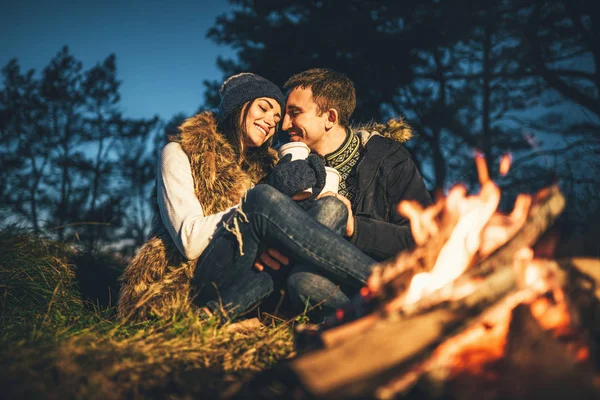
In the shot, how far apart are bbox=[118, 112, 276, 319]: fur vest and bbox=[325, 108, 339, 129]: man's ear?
115cm

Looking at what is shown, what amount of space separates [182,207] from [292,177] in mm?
817

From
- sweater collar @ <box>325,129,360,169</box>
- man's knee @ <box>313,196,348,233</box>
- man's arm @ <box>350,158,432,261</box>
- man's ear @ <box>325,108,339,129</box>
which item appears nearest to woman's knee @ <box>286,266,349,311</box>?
man's knee @ <box>313,196,348,233</box>

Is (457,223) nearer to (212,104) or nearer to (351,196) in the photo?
(351,196)

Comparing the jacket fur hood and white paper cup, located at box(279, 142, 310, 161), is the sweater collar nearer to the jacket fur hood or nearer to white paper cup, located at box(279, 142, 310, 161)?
A: the jacket fur hood

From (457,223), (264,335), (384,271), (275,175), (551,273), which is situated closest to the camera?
(551,273)

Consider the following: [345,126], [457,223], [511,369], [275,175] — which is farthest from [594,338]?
[345,126]

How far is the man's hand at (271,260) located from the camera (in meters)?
2.62

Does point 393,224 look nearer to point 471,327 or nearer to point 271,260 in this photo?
point 271,260

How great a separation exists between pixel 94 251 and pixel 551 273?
18.9 feet

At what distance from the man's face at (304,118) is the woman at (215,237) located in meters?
0.88

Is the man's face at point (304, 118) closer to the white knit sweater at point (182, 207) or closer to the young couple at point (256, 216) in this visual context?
the young couple at point (256, 216)

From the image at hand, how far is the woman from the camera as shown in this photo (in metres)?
2.45

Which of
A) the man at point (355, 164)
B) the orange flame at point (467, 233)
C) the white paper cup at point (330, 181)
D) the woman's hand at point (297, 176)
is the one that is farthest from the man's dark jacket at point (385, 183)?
the orange flame at point (467, 233)

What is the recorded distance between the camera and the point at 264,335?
2.44m
